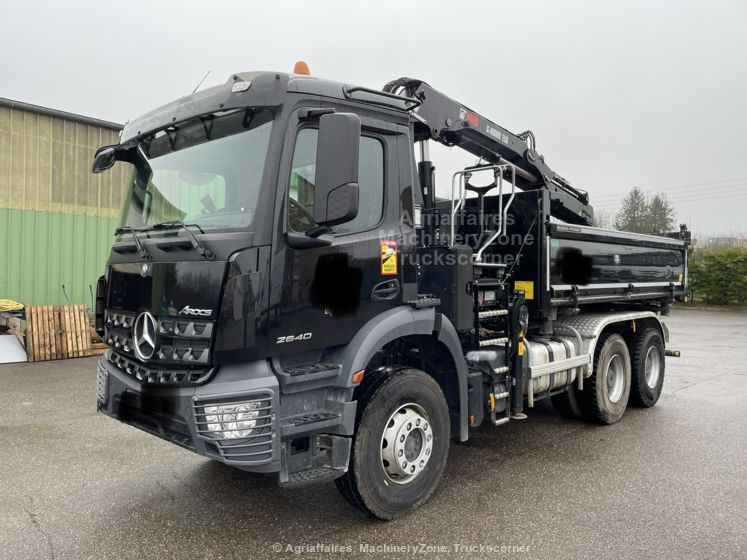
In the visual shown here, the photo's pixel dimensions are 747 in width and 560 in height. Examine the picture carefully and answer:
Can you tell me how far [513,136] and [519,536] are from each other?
4032 mm

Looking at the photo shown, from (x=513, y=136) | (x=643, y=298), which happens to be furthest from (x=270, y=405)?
(x=643, y=298)

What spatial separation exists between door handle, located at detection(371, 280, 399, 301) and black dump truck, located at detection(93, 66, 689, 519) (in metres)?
0.01

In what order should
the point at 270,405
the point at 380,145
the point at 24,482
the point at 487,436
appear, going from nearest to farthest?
the point at 270,405 < the point at 380,145 < the point at 24,482 < the point at 487,436

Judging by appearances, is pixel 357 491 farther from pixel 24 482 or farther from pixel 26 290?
pixel 26 290

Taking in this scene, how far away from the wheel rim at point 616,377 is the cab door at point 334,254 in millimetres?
3711

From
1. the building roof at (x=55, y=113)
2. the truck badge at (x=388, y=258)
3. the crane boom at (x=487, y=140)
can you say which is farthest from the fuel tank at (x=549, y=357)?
the building roof at (x=55, y=113)

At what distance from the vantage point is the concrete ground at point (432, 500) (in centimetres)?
326

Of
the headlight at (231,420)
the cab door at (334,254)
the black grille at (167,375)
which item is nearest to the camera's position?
the headlight at (231,420)

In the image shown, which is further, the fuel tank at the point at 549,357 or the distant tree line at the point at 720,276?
the distant tree line at the point at 720,276

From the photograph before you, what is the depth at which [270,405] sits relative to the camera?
9.51 ft

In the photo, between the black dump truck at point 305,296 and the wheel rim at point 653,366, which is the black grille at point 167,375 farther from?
the wheel rim at point 653,366

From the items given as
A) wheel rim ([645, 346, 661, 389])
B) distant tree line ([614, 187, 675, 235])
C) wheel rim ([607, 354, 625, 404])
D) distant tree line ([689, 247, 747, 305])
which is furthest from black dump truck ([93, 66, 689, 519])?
distant tree line ([614, 187, 675, 235])

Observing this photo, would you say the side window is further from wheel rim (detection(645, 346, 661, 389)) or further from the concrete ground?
wheel rim (detection(645, 346, 661, 389))

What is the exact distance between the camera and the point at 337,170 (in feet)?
9.59
